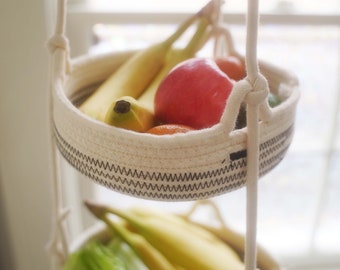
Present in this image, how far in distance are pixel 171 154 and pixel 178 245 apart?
0.22m

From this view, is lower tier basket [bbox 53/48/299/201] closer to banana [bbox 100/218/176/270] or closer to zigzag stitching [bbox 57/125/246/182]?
zigzag stitching [bbox 57/125/246/182]

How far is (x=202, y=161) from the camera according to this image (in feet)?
1.42

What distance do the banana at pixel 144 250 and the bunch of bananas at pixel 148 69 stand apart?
6.9 inches

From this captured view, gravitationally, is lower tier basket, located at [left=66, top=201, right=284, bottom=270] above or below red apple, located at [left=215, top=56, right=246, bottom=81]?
below

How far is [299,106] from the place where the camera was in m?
0.97

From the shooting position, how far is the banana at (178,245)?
23.5 inches

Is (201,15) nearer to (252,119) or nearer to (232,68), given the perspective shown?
(232,68)

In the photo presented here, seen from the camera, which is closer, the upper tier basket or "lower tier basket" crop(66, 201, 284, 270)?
the upper tier basket

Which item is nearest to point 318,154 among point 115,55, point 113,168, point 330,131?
point 330,131

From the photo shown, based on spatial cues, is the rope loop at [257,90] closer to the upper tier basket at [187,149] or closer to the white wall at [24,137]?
the upper tier basket at [187,149]

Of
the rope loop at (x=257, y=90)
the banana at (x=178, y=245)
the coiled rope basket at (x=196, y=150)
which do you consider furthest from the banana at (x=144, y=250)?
the rope loop at (x=257, y=90)

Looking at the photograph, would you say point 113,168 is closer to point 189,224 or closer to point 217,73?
point 217,73

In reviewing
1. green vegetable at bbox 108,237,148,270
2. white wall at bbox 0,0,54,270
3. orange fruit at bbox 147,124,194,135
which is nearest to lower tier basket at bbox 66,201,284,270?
green vegetable at bbox 108,237,148,270

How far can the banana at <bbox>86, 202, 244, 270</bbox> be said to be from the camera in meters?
0.60
